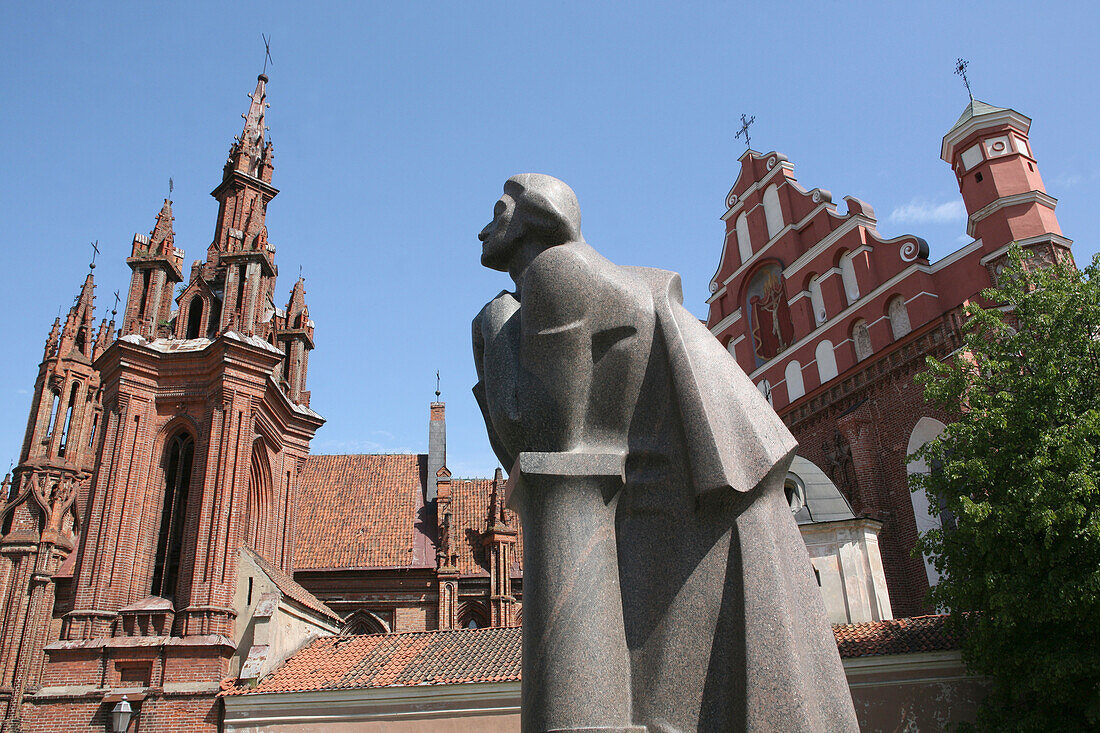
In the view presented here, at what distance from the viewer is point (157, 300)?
25094mm

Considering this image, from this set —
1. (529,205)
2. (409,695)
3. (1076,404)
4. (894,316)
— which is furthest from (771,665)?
(894,316)

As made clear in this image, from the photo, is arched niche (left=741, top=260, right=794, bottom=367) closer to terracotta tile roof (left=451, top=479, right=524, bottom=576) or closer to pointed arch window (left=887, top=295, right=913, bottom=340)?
pointed arch window (left=887, top=295, right=913, bottom=340)

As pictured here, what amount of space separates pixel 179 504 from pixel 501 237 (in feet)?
71.6

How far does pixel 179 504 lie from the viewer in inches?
894

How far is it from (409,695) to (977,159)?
1990 cm

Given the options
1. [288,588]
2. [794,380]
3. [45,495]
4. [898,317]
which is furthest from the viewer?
[45,495]

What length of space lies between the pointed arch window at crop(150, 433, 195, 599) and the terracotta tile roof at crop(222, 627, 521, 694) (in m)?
4.73

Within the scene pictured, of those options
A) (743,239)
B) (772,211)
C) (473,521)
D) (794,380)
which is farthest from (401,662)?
(772,211)

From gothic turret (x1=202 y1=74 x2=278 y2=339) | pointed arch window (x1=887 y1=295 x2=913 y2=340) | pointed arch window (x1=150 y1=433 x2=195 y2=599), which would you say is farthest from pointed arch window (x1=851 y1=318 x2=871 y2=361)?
pointed arch window (x1=150 y1=433 x2=195 y2=599)

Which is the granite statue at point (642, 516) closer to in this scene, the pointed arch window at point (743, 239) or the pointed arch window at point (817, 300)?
the pointed arch window at point (817, 300)

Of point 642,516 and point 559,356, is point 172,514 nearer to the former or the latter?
point 559,356

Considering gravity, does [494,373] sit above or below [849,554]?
below

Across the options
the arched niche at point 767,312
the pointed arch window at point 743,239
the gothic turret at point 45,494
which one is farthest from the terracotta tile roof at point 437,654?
the gothic turret at point 45,494

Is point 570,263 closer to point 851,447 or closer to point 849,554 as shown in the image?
point 849,554
